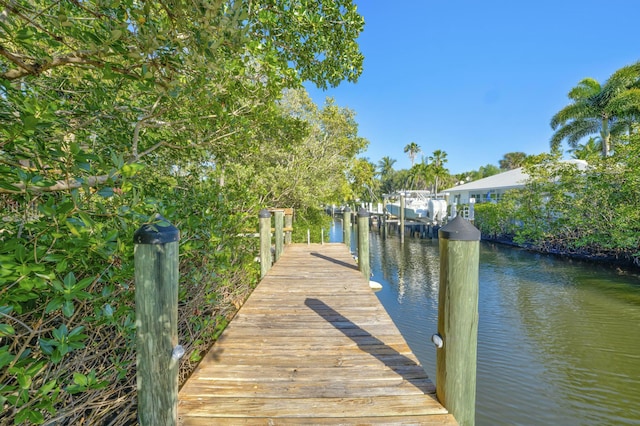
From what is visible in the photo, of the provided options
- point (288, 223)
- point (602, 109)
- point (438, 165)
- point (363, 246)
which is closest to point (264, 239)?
point (363, 246)

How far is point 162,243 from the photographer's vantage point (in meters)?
1.85

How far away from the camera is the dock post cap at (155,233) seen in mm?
1823

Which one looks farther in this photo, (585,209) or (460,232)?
(585,209)

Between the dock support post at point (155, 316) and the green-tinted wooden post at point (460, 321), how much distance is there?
1.98m

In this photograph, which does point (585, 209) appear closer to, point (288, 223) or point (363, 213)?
point (363, 213)

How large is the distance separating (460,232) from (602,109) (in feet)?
90.4

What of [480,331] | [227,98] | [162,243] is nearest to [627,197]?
[480,331]

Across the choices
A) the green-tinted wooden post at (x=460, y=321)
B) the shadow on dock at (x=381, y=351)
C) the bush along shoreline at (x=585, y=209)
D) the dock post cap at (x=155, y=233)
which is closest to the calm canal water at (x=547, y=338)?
the bush along shoreline at (x=585, y=209)

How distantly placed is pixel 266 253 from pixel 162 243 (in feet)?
16.5

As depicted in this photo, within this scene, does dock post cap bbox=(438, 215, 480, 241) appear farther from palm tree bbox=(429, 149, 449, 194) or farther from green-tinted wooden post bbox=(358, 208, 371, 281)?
palm tree bbox=(429, 149, 449, 194)

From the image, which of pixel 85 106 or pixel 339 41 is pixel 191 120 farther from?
pixel 339 41

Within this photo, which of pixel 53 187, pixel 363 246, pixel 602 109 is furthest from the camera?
pixel 602 109

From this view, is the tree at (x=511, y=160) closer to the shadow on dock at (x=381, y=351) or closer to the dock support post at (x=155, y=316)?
the shadow on dock at (x=381, y=351)

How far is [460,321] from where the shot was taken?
7.39 ft
